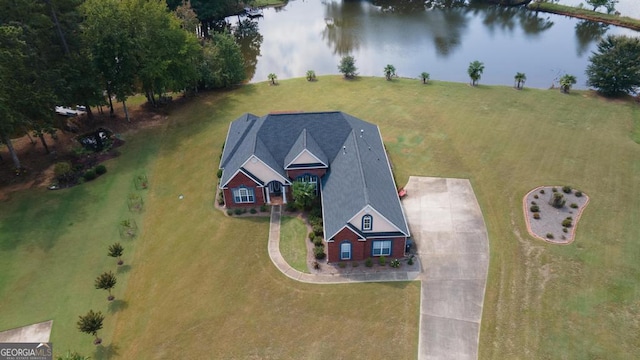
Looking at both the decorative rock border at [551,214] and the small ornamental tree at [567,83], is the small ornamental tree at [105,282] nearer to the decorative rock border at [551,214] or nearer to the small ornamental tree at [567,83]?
the decorative rock border at [551,214]

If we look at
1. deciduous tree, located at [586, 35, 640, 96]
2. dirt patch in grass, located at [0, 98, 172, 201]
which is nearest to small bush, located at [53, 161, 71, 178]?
dirt patch in grass, located at [0, 98, 172, 201]

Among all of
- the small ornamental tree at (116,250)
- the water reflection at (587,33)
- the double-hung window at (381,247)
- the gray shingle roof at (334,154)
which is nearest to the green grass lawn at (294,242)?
the gray shingle roof at (334,154)

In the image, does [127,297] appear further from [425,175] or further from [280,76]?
[280,76]

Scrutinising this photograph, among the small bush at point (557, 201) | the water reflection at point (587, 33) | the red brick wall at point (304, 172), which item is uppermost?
the water reflection at point (587, 33)

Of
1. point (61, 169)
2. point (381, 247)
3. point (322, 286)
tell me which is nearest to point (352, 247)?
point (381, 247)

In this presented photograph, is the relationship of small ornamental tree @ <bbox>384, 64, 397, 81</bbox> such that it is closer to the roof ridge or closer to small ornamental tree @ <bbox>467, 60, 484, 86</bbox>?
small ornamental tree @ <bbox>467, 60, 484, 86</bbox>
